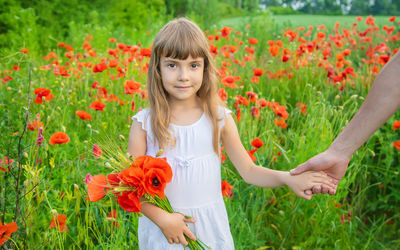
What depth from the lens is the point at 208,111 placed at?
54.7 inches

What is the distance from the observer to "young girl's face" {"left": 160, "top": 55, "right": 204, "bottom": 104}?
4.18 ft

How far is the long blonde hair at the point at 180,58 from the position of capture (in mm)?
1277

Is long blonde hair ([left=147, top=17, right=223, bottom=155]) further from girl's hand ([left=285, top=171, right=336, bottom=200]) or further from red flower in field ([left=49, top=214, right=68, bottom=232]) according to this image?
red flower in field ([left=49, top=214, right=68, bottom=232])

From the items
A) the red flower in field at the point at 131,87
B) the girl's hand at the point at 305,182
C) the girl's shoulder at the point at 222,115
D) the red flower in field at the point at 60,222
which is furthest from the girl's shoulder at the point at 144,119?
the red flower in field at the point at 131,87

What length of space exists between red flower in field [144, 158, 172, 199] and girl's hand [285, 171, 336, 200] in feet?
1.78

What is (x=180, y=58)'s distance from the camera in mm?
1277

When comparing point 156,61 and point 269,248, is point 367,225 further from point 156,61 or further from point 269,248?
point 156,61

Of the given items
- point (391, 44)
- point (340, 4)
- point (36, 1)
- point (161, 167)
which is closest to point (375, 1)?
point (340, 4)

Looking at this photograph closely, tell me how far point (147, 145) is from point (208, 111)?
269 millimetres

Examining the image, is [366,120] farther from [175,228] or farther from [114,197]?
[114,197]

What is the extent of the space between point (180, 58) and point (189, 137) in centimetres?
29

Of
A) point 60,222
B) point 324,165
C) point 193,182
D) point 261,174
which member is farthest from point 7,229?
point 324,165

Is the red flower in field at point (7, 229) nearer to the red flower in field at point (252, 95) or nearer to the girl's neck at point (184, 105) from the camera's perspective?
the girl's neck at point (184, 105)

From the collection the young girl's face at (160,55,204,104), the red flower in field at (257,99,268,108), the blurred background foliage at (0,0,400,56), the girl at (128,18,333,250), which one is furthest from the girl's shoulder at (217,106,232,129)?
the blurred background foliage at (0,0,400,56)
